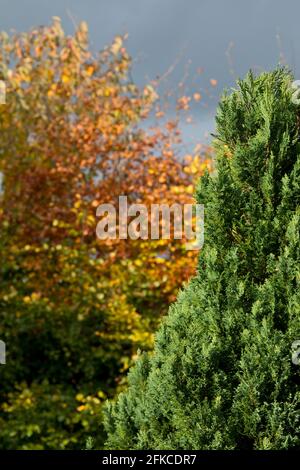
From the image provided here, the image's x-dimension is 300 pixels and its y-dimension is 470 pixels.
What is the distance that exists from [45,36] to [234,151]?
10.3 meters

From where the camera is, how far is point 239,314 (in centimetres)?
395

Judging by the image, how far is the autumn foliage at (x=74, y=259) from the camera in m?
10.9

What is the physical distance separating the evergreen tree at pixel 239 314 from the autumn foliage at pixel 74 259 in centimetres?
620

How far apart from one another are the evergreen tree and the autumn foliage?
20.3 feet

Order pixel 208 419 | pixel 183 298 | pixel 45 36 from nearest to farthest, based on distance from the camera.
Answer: pixel 208 419, pixel 183 298, pixel 45 36

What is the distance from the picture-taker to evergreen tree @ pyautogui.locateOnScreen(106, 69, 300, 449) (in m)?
3.86

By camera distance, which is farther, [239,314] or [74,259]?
[74,259]

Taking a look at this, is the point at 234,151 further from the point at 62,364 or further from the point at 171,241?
the point at 62,364

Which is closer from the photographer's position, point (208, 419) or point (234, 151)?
point (208, 419)

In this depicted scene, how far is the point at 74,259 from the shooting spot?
444 inches

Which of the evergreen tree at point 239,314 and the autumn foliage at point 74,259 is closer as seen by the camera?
the evergreen tree at point 239,314

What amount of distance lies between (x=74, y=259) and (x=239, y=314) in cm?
749

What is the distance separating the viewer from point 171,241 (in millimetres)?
10812
